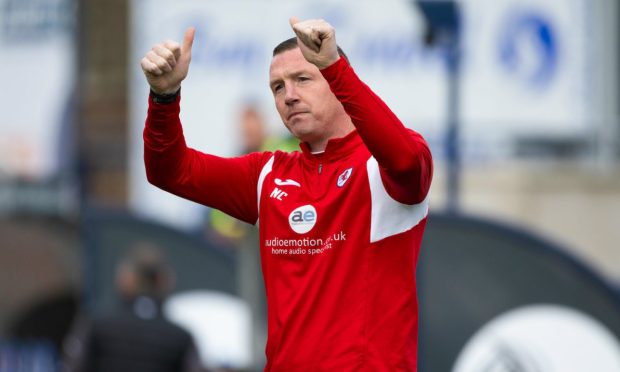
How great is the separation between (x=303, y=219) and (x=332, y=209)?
10cm

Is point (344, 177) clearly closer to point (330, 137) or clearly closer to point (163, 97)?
point (330, 137)

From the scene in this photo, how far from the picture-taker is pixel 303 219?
4.66m

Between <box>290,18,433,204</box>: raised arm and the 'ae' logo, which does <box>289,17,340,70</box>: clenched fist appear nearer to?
<box>290,18,433,204</box>: raised arm

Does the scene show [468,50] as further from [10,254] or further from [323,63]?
[323,63]

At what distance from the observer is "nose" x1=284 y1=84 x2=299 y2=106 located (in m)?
4.67

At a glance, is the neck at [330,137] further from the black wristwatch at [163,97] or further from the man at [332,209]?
the black wristwatch at [163,97]

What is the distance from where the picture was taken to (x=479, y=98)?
15289mm

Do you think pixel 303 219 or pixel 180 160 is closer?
pixel 303 219

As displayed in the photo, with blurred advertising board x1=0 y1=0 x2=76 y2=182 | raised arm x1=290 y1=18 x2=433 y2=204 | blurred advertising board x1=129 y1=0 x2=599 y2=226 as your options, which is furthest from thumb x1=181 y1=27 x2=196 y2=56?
blurred advertising board x1=0 y1=0 x2=76 y2=182

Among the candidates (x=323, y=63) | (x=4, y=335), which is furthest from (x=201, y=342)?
(x=323, y=63)

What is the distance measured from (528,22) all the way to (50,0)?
4736 millimetres

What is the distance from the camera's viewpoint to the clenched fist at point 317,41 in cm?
437

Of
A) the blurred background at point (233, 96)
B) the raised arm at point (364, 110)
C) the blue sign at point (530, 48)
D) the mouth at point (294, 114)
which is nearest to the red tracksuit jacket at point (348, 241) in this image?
the raised arm at point (364, 110)

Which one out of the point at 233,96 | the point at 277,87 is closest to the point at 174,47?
the point at 277,87
